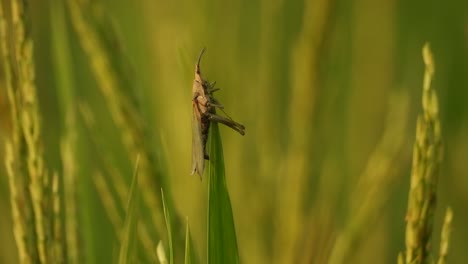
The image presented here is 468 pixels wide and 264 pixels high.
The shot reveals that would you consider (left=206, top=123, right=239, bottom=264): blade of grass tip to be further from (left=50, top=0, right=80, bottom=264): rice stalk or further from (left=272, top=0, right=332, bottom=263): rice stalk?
(left=272, top=0, right=332, bottom=263): rice stalk

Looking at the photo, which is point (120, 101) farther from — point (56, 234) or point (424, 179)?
point (424, 179)

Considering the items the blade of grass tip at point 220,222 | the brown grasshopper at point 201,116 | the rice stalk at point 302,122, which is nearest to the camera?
the blade of grass tip at point 220,222

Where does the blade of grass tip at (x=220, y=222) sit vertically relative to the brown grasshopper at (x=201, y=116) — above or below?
below

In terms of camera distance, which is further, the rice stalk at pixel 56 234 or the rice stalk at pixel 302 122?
the rice stalk at pixel 302 122

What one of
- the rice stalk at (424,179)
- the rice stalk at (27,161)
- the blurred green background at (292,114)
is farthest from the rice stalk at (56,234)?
the rice stalk at (424,179)

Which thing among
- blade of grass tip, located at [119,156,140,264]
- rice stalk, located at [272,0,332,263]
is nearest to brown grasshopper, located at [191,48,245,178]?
blade of grass tip, located at [119,156,140,264]

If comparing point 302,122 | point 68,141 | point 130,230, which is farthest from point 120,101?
point 302,122

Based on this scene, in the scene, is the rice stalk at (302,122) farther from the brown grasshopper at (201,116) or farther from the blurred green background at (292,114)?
the brown grasshopper at (201,116)

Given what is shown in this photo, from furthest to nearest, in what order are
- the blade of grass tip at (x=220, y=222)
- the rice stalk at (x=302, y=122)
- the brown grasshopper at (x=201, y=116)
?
the rice stalk at (x=302, y=122)
the brown grasshopper at (x=201, y=116)
the blade of grass tip at (x=220, y=222)
